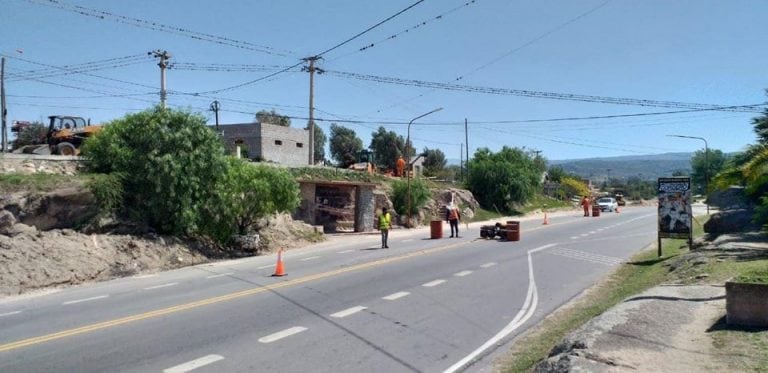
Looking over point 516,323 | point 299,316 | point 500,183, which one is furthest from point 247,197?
point 500,183

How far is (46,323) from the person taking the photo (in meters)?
9.75

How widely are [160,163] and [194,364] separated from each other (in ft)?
43.8

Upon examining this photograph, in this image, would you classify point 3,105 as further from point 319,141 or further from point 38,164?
point 319,141

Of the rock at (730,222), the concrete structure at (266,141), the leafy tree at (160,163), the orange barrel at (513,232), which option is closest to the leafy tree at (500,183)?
the concrete structure at (266,141)

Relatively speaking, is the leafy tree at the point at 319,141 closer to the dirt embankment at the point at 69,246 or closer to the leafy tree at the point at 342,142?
the leafy tree at the point at 342,142

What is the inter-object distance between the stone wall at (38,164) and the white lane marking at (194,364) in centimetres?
1580

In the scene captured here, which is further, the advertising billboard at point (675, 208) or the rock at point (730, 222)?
the rock at point (730, 222)

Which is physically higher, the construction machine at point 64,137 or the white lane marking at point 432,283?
the construction machine at point 64,137

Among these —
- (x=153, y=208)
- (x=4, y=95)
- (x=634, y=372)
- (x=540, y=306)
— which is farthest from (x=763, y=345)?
(x=4, y=95)

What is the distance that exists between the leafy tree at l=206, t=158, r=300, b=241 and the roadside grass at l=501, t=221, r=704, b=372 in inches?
501

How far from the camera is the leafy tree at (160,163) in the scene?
19.4 metres

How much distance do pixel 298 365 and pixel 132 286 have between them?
348 inches

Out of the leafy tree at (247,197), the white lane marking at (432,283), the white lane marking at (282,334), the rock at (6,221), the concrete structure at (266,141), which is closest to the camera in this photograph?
the white lane marking at (282,334)

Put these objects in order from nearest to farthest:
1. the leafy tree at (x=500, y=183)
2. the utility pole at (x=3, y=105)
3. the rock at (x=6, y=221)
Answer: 1. the rock at (x=6, y=221)
2. the utility pole at (x=3, y=105)
3. the leafy tree at (x=500, y=183)
